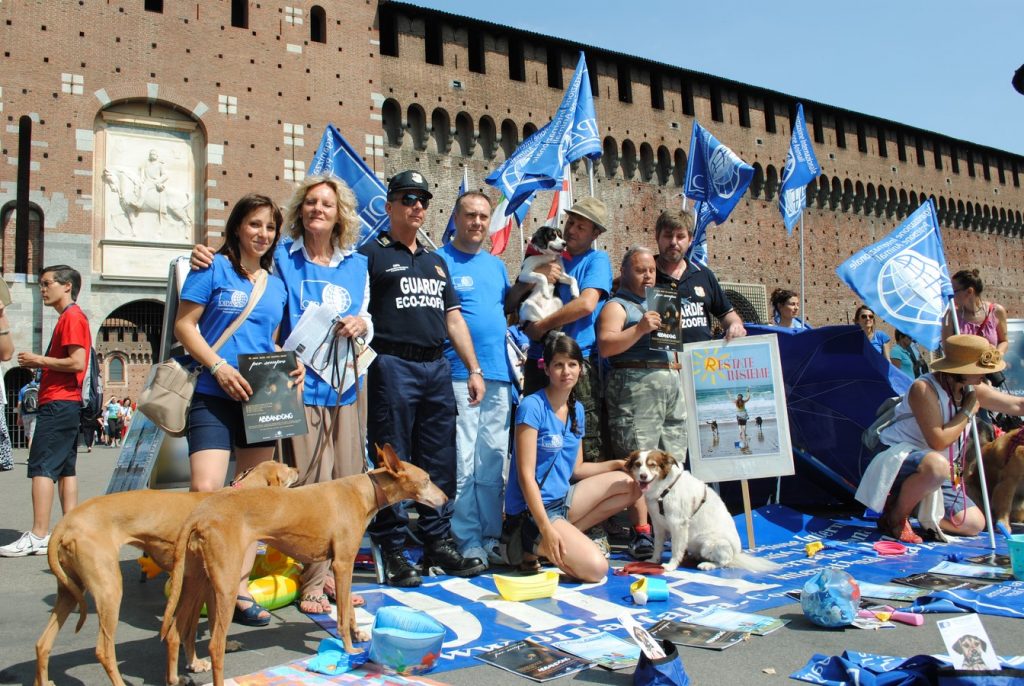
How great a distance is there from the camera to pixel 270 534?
2.71 metres

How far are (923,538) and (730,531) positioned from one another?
1769 mm

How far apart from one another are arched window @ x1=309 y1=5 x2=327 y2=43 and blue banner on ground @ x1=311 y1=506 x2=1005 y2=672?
866 inches

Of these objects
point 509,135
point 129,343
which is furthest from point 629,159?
point 129,343

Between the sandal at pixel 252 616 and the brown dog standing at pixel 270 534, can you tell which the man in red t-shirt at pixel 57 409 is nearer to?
the sandal at pixel 252 616

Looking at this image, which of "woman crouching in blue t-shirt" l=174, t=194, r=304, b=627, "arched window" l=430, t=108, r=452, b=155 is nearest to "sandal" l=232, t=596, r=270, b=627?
"woman crouching in blue t-shirt" l=174, t=194, r=304, b=627

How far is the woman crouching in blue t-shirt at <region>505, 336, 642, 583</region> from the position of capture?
4.06m

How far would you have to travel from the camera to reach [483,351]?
472 centimetres

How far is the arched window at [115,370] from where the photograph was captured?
21297 millimetres

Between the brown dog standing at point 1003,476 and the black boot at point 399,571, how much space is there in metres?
3.99

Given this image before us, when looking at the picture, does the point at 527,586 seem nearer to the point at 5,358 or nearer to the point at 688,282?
the point at 688,282

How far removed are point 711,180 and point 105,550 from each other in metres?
8.15

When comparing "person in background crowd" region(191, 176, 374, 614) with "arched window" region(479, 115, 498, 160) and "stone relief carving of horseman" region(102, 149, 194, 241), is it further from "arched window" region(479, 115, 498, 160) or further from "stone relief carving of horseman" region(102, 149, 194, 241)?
"arched window" region(479, 115, 498, 160)

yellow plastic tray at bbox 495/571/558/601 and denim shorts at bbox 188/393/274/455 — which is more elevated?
denim shorts at bbox 188/393/274/455

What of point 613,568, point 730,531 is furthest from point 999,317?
point 613,568
